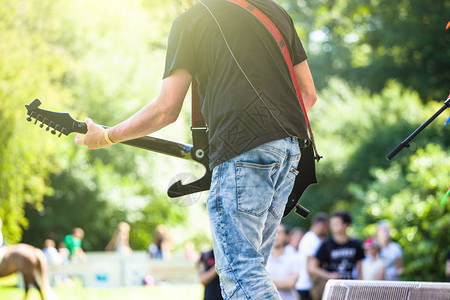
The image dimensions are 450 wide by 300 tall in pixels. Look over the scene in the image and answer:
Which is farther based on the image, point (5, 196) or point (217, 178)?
point (5, 196)

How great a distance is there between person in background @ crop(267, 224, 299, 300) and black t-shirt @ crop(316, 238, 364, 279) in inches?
14.0

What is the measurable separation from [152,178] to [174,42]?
1113 inches

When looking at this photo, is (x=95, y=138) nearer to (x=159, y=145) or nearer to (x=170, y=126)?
(x=159, y=145)

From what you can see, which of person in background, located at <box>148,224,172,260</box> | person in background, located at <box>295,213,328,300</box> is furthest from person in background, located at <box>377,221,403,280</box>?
person in background, located at <box>148,224,172,260</box>

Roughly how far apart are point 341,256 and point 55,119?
566 cm

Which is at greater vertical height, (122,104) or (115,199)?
(122,104)

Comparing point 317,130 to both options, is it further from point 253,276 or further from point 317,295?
point 253,276

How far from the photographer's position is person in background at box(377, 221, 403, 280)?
1090 cm

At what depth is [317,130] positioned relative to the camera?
3161 cm

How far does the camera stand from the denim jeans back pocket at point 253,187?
271 centimetres

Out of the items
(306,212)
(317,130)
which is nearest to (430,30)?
(317,130)

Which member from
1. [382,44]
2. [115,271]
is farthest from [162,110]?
[382,44]

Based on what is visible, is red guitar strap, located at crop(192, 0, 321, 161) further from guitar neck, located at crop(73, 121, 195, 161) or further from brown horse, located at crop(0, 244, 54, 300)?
brown horse, located at crop(0, 244, 54, 300)

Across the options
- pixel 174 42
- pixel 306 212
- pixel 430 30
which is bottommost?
pixel 306 212
